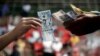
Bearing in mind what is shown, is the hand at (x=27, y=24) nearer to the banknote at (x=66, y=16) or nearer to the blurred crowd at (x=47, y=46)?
the banknote at (x=66, y=16)

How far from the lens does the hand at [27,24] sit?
551 mm

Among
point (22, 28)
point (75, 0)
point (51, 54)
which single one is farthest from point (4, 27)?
point (22, 28)

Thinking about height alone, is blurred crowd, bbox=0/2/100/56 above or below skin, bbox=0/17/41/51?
below

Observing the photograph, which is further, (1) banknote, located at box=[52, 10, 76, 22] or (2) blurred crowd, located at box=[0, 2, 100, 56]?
(2) blurred crowd, located at box=[0, 2, 100, 56]

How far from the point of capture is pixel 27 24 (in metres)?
0.56

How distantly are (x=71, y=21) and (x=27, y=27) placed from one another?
0.09 metres

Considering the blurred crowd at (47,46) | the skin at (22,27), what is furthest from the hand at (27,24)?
the blurred crowd at (47,46)

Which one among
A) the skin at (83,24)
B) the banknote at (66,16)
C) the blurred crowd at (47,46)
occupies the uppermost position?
the banknote at (66,16)

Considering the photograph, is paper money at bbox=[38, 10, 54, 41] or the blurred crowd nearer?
paper money at bbox=[38, 10, 54, 41]

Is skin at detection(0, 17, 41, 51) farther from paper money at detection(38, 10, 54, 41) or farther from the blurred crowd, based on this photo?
the blurred crowd

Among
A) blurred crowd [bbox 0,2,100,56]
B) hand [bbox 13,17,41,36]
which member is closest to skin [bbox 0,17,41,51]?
hand [bbox 13,17,41,36]

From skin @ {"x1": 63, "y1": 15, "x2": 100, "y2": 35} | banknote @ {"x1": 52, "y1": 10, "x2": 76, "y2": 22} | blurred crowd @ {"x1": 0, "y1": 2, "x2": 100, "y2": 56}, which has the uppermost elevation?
banknote @ {"x1": 52, "y1": 10, "x2": 76, "y2": 22}

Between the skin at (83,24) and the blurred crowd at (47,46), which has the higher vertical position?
the skin at (83,24)

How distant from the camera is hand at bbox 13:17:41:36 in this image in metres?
0.55
